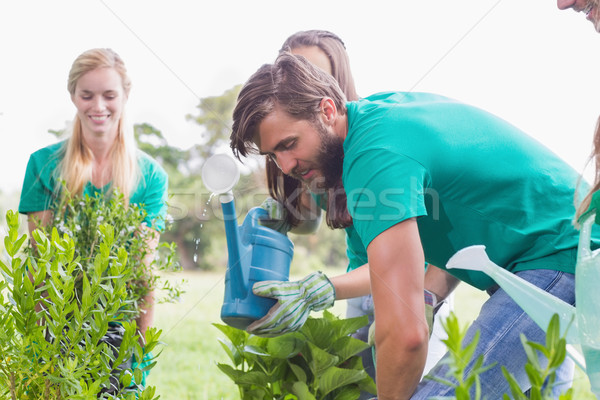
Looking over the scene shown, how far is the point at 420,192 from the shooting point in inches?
36.2

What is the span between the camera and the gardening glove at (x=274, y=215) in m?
1.40

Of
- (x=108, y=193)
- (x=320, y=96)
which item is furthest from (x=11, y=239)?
(x=108, y=193)

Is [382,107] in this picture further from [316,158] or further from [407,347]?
[407,347]

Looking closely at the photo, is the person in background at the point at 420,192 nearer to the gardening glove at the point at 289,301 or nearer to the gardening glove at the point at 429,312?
the gardening glove at the point at 429,312

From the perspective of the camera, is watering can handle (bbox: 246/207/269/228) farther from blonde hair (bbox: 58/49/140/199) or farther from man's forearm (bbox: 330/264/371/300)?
blonde hair (bbox: 58/49/140/199)

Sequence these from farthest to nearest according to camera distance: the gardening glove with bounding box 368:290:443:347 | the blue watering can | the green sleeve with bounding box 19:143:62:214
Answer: the green sleeve with bounding box 19:143:62:214 < the gardening glove with bounding box 368:290:443:347 < the blue watering can

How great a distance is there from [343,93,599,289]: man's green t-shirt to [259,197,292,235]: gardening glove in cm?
40

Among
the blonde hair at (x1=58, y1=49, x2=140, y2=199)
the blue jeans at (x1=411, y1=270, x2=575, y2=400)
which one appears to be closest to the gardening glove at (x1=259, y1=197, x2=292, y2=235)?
the blonde hair at (x1=58, y1=49, x2=140, y2=199)

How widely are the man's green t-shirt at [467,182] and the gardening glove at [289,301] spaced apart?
1.00ft

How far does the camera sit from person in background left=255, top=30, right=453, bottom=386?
55.8 inches

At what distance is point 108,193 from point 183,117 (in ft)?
20.2

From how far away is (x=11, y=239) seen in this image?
0.57 m

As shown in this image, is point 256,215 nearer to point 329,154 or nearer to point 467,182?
point 329,154

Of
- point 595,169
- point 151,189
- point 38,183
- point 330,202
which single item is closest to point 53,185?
point 38,183
